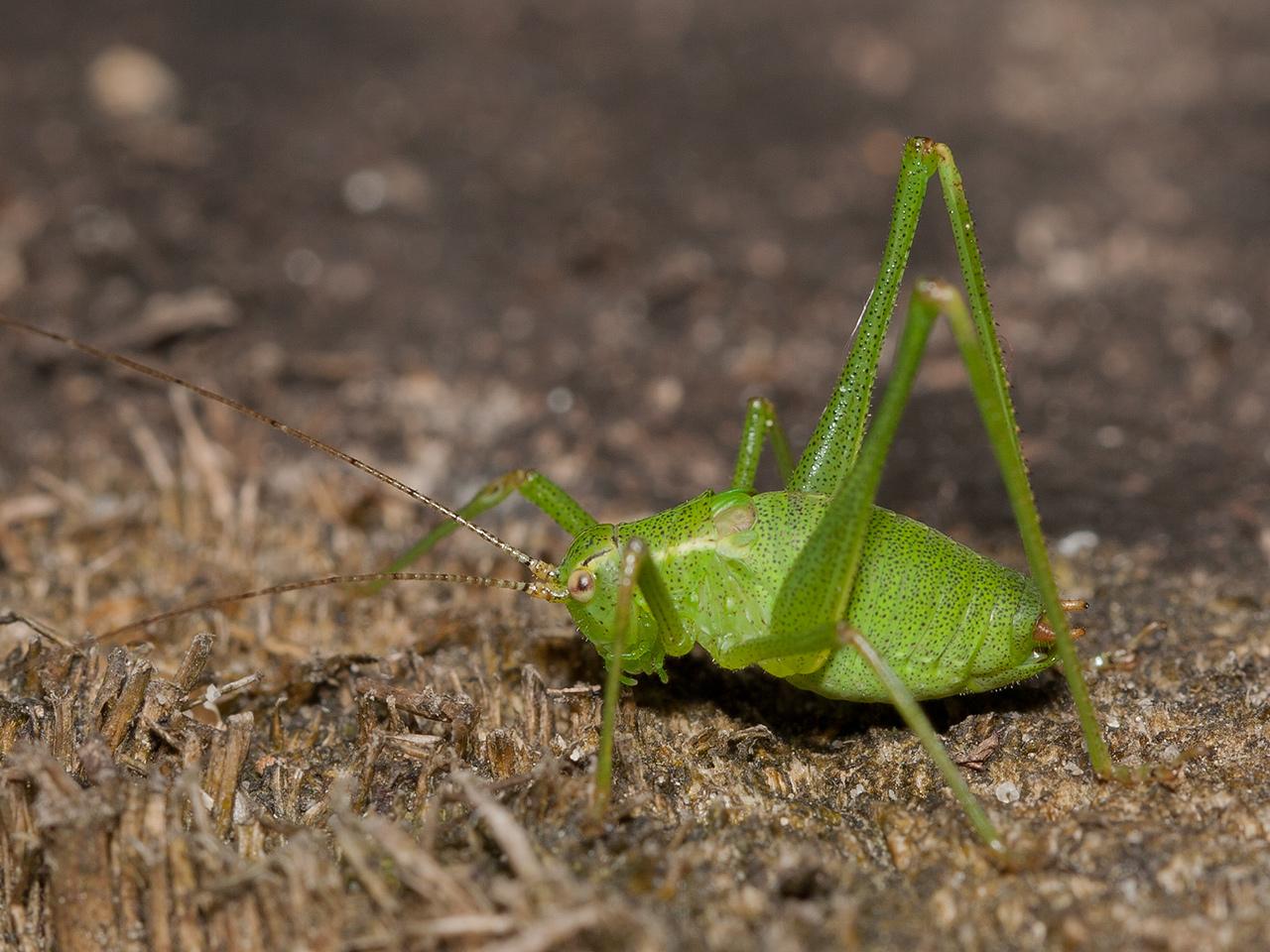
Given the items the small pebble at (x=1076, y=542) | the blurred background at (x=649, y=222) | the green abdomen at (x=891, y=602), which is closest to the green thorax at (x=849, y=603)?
the green abdomen at (x=891, y=602)

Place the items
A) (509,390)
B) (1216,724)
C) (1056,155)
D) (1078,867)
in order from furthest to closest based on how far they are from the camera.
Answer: (1056,155) → (509,390) → (1216,724) → (1078,867)

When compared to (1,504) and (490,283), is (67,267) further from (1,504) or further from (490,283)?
(490,283)

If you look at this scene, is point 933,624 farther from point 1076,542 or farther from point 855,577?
point 1076,542

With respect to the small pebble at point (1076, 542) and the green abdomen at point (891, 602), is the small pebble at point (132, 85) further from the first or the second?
the small pebble at point (1076, 542)

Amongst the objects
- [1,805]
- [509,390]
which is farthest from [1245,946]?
[509,390]

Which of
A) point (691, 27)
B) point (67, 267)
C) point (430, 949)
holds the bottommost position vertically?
point (430, 949)

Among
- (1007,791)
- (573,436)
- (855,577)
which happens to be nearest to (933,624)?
(855,577)

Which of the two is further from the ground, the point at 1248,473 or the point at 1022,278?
the point at 1022,278
